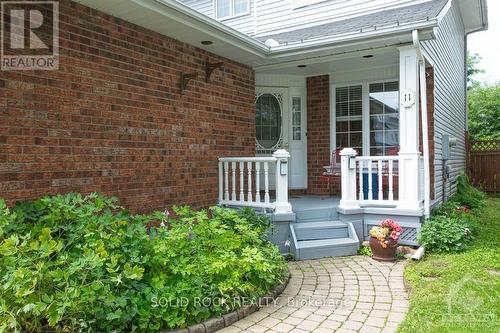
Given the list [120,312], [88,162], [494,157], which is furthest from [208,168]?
[494,157]

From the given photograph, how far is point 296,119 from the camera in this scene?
8547 millimetres

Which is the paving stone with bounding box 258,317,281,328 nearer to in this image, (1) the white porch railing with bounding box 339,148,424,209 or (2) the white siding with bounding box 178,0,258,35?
(1) the white porch railing with bounding box 339,148,424,209

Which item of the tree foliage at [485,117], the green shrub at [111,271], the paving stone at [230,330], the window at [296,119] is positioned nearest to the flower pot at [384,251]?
the green shrub at [111,271]

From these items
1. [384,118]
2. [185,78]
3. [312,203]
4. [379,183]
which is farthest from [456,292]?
[384,118]

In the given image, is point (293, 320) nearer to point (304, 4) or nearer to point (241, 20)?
point (304, 4)

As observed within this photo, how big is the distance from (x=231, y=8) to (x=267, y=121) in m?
3.79

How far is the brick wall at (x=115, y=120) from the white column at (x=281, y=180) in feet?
3.79

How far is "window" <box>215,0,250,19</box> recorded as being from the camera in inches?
393

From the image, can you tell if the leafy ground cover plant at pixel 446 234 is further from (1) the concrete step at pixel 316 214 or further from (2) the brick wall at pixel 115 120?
(2) the brick wall at pixel 115 120

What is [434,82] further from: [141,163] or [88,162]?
[88,162]

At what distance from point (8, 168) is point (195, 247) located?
1.88m

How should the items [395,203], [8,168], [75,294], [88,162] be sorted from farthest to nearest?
[395,203]
[88,162]
[8,168]
[75,294]

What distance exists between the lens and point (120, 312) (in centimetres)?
289

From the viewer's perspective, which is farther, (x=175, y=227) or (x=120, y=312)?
(x=175, y=227)
